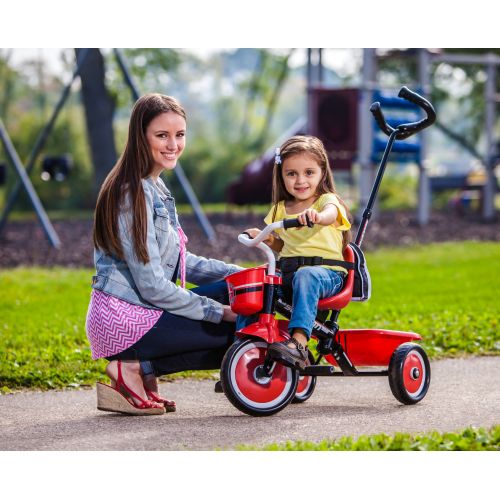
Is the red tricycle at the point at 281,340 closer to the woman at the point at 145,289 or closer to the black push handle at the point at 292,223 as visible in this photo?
the black push handle at the point at 292,223

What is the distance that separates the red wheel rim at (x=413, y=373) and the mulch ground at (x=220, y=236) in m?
5.75

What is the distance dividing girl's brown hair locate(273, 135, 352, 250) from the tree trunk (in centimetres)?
1048

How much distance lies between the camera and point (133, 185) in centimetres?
471

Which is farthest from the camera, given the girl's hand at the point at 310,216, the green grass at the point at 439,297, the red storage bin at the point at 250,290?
the green grass at the point at 439,297

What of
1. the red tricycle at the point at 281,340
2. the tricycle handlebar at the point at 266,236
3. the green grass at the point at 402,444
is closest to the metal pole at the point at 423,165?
the red tricycle at the point at 281,340

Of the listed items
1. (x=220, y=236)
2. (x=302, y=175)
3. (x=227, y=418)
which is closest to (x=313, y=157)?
(x=302, y=175)

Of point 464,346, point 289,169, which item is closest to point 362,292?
point 289,169

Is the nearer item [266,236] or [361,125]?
[266,236]

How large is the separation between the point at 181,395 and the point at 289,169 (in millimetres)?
1417

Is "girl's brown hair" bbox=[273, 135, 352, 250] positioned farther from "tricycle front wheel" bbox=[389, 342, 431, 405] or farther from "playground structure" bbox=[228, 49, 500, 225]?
"playground structure" bbox=[228, 49, 500, 225]

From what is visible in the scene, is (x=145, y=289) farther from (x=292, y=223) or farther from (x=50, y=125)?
(x=50, y=125)

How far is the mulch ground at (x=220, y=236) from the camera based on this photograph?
11.4 metres

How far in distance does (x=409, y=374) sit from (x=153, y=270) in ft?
4.44

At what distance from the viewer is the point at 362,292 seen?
15.9 feet
